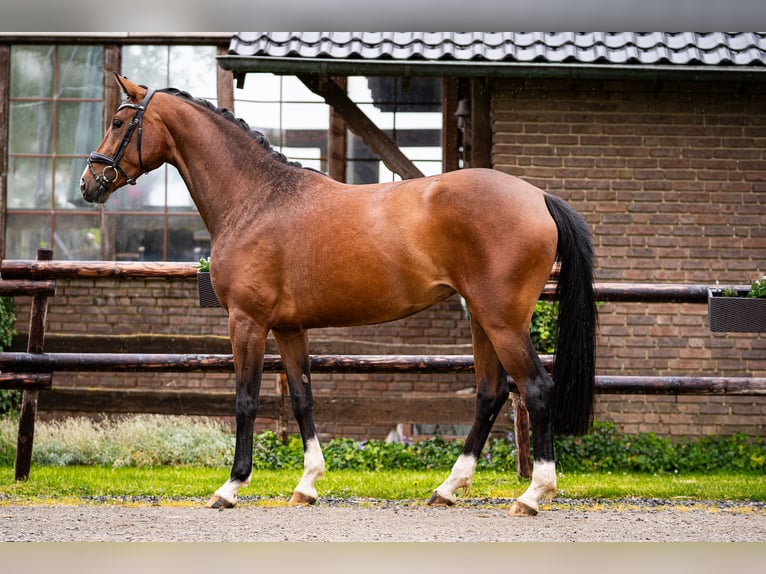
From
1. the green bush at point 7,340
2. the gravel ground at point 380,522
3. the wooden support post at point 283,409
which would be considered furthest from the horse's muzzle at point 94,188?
the green bush at point 7,340

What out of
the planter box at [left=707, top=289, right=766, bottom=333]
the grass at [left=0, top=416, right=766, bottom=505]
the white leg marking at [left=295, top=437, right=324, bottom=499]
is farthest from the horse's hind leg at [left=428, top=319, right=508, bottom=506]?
the planter box at [left=707, top=289, right=766, bottom=333]

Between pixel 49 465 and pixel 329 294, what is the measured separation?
3.79 meters

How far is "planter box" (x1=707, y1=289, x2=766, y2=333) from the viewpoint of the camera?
5.60 metres

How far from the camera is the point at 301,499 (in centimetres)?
522

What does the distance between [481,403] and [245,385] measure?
4.69 feet

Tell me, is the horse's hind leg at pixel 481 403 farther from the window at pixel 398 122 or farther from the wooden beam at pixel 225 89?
the wooden beam at pixel 225 89

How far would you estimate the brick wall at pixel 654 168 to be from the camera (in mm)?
8141

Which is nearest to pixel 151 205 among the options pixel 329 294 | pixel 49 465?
pixel 49 465

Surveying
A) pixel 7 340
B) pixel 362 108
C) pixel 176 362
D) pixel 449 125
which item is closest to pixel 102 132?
pixel 7 340

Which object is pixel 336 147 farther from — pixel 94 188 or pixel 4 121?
pixel 94 188

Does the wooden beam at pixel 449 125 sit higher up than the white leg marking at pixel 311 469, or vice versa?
the wooden beam at pixel 449 125

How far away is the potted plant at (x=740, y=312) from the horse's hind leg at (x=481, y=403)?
1.53 metres

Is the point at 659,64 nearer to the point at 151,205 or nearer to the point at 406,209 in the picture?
the point at 406,209

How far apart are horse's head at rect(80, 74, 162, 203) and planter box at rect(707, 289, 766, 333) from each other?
3.75 meters
